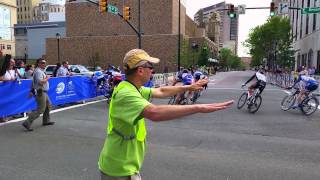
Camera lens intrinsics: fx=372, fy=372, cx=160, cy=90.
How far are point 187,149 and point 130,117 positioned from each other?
5004mm

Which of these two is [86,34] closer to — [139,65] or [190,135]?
[190,135]

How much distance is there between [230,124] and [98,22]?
233 feet

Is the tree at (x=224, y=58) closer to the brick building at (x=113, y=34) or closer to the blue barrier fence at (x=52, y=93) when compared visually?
the brick building at (x=113, y=34)

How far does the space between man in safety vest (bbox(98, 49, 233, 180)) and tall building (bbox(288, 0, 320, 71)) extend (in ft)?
148

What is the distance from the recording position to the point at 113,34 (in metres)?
76.6

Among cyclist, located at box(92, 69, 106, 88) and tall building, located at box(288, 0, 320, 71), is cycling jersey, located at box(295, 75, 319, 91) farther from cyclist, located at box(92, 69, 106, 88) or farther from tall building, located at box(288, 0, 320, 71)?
tall building, located at box(288, 0, 320, 71)

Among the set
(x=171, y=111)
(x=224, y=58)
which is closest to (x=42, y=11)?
(x=224, y=58)

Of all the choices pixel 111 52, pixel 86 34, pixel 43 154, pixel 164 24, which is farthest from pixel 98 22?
pixel 43 154

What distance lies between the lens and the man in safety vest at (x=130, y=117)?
2584 mm

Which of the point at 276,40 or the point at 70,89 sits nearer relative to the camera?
the point at 70,89

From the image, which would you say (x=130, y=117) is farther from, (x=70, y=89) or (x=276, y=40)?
(x=276, y=40)

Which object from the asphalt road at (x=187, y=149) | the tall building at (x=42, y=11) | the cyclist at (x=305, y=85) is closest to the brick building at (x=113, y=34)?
the cyclist at (x=305, y=85)

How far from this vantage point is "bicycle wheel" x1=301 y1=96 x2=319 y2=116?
1277 centimetres

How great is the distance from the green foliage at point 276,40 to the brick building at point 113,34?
40.8ft
